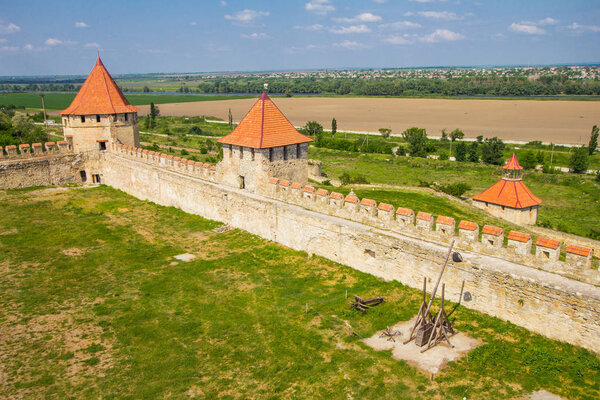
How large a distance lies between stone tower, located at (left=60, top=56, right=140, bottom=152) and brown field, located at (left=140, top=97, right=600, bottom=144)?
50.9m

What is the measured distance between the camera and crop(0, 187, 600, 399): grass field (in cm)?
801

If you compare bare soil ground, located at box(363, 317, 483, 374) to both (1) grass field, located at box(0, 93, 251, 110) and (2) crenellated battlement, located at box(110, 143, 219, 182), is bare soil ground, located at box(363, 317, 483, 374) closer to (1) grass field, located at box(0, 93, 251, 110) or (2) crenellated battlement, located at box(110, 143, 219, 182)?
(2) crenellated battlement, located at box(110, 143, 219, 182)

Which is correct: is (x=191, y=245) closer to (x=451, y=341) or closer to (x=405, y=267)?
(x=405, y=267)

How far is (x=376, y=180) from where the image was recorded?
3591cm

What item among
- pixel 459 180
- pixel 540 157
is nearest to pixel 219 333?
pixel 459 180

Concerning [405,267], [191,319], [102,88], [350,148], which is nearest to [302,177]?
[405,267]

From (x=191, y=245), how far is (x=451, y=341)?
9.44 metres

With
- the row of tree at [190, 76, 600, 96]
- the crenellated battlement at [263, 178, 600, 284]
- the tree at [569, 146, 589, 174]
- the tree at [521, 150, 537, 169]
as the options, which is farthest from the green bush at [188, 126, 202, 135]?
the row of tree at [190, 76, 600, 96]

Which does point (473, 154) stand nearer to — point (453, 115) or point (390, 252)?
point (390, 252)

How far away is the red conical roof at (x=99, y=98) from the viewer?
23.0m

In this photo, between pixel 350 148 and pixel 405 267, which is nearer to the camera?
pixel 405 267

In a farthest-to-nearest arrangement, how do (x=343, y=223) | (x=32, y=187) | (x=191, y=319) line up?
(x=32, y=187), (x=343, y=223), (x=191, y=319)

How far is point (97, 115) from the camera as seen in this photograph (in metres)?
23.3

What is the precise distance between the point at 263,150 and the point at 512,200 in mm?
14425
